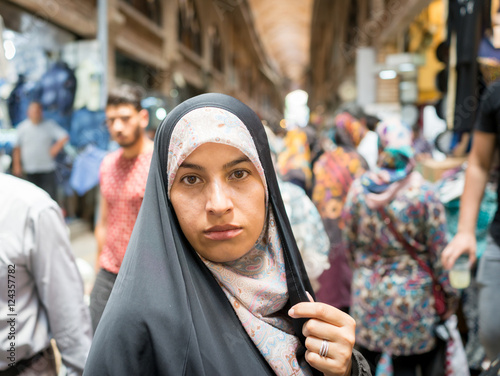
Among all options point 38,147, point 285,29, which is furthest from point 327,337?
point 285,29

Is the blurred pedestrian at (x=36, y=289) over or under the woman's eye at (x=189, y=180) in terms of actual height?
under

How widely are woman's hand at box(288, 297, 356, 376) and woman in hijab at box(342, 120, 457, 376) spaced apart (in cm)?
141

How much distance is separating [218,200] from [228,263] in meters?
0.17

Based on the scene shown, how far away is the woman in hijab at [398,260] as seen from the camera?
2178 millimetres

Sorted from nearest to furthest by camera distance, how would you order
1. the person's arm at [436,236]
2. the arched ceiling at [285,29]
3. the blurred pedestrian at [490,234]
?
the blurred pedestrian at [490,234]
the person's arm at [436,236]
the arched ceiling at [285,29]

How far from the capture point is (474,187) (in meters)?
1.98

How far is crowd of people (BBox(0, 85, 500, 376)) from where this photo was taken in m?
0.88

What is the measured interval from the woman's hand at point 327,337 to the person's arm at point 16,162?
174 inches

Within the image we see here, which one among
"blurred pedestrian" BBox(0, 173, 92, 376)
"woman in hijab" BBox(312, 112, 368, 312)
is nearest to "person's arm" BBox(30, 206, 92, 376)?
"blurred pedestrian" BBox(0, 173, 92, 376)

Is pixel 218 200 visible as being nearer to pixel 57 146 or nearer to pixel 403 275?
pixel 403 275

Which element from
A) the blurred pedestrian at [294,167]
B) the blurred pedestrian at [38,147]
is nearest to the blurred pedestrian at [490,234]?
the blurred pedestrian at [294,167]

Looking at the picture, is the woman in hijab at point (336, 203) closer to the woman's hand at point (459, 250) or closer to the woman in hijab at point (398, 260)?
the woman in hijab at point (398, 260)

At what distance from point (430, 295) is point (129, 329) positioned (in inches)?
70.4

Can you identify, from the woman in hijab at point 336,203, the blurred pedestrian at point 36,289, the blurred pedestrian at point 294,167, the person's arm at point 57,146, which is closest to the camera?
the blurred pedestrian at point 36,289
